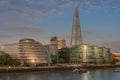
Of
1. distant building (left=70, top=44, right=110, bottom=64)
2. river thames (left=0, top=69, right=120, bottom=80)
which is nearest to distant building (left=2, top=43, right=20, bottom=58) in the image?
distant building (left=70, top=44, right=110, bottom=64)

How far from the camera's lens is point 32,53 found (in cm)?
14625

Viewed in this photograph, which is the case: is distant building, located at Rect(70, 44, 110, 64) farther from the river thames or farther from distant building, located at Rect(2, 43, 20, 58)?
the river thames

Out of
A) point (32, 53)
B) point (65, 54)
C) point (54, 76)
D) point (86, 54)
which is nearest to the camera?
point (54, 76)

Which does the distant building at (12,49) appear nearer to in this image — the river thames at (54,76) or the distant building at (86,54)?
the distant building at (86,54)

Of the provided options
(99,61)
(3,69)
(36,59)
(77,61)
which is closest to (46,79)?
(3,69)

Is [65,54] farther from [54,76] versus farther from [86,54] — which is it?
[54,76]

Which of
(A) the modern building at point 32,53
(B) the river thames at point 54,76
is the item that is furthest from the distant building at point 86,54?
(B) the river thames at point 54,76

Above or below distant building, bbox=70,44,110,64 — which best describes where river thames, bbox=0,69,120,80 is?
below

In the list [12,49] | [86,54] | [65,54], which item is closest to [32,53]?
[12,49]

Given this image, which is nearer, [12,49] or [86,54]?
[12,49]

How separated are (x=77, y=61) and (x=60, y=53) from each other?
1554cm

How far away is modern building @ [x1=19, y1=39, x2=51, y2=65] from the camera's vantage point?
14455 cm

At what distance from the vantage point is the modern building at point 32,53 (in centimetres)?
14455

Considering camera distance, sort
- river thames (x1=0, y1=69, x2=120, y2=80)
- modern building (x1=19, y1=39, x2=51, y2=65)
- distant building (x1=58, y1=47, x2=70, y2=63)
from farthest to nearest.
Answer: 1. distant building (x1=58, y1=47, x2=70, y2=63)
2. modern building (x1=19, y1=39, x2=51, y2=65)
3. river thames (x1=0, y1=69, x2=120, y2=80)
